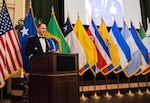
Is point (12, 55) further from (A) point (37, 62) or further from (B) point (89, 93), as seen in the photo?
(B) point (89, 93)

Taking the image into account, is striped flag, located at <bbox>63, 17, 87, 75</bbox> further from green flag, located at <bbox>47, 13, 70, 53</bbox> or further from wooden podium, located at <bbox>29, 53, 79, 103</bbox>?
wooden podium, located at <bbox>29, 53, 79, 103</bbox>

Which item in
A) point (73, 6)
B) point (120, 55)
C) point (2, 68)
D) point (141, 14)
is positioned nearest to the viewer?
point (2, 68)

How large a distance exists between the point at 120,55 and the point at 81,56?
1.21m

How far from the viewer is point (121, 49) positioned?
487 centimetres

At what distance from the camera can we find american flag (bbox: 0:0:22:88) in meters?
3.44

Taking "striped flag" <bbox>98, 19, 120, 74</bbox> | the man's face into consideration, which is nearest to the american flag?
the man's face

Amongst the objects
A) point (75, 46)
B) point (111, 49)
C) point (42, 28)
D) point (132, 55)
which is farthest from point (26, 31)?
point (132, 55)

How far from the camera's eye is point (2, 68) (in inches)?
134

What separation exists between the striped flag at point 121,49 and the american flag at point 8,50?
8.68 ft

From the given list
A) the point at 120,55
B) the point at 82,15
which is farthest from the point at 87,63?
the point at 82,15

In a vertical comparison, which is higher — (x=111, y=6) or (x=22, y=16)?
(x=111, y=6)

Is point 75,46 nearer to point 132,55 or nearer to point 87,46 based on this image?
point 87,46

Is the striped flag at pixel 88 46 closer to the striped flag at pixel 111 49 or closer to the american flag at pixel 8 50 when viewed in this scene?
the striped flag at pixel 111 49

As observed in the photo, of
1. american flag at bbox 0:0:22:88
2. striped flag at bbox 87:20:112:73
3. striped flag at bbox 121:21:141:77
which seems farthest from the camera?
striped flag at bbox 121:21:141:77
